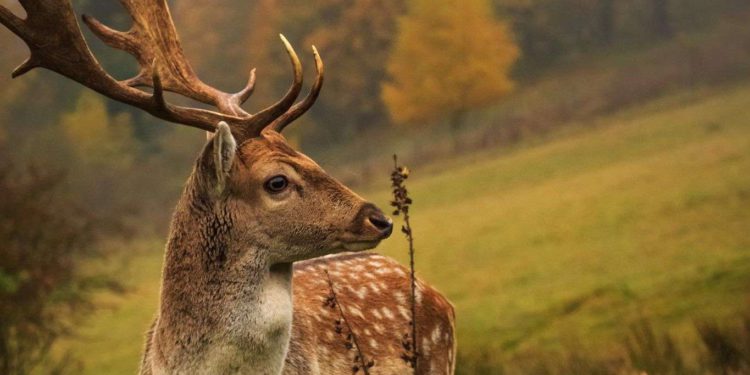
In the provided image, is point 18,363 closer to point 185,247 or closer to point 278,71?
point 185,247

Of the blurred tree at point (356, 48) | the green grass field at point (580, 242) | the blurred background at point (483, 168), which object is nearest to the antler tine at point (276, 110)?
the blurred background at point (483, 168)

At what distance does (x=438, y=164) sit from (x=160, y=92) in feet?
101

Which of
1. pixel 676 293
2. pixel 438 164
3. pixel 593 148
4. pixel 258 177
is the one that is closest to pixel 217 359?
pixel 258 177

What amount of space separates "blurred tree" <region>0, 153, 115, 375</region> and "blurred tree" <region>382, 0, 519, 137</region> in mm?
28621

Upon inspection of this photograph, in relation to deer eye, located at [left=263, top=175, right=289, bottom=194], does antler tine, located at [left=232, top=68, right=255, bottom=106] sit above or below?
above

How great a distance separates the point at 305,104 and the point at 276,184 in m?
0.41

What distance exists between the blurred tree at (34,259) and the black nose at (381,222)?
6.46m

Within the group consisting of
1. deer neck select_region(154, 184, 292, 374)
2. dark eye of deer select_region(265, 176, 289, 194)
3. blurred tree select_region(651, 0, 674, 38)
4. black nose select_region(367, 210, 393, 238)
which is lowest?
deer neck select_region(154, 184, 292, 374)

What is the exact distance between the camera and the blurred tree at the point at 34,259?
1085cm

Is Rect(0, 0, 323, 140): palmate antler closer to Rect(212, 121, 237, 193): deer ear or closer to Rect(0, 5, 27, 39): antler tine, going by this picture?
Rect(0, 5, 27, 39): antler tine

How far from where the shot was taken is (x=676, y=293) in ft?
47.8

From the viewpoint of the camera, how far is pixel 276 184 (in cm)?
496

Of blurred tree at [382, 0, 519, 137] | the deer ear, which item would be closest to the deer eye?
the deer ear

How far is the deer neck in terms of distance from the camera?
4.85 meters
